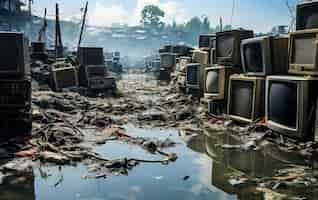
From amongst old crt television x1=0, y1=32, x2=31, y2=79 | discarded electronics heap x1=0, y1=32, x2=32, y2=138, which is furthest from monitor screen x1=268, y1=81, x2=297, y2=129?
old crt television x1=0, y1=32, x2=31, y2=79

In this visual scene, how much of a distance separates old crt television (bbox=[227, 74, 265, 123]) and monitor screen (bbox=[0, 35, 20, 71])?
12.2ft

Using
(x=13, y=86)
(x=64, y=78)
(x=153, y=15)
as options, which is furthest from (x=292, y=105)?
(x=153, y=15)

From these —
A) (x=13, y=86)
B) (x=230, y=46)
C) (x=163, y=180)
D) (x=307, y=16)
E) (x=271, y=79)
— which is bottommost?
(x=163, y=180)

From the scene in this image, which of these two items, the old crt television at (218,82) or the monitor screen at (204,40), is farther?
the monitor screen at (204,40)

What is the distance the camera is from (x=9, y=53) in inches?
230

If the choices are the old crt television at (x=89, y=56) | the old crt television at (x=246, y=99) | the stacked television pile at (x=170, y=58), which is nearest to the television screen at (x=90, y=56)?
the old crt television at (x=89, y=56)

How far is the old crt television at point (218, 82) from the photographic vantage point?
7688 mm

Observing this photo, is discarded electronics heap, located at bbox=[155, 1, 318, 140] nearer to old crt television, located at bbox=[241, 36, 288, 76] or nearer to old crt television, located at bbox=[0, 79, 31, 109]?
old crt television, located at bbox=[241, 36, 288, 76]

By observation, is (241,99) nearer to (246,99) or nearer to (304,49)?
(246,99)

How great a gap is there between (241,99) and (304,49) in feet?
5.63

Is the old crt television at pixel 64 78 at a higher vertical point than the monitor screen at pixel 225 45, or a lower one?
lower

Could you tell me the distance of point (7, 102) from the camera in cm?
571

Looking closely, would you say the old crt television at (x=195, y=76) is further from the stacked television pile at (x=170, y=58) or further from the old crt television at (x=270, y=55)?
the stacked television pile at (x=170, y=58)

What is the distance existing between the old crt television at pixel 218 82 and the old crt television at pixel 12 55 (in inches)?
148
